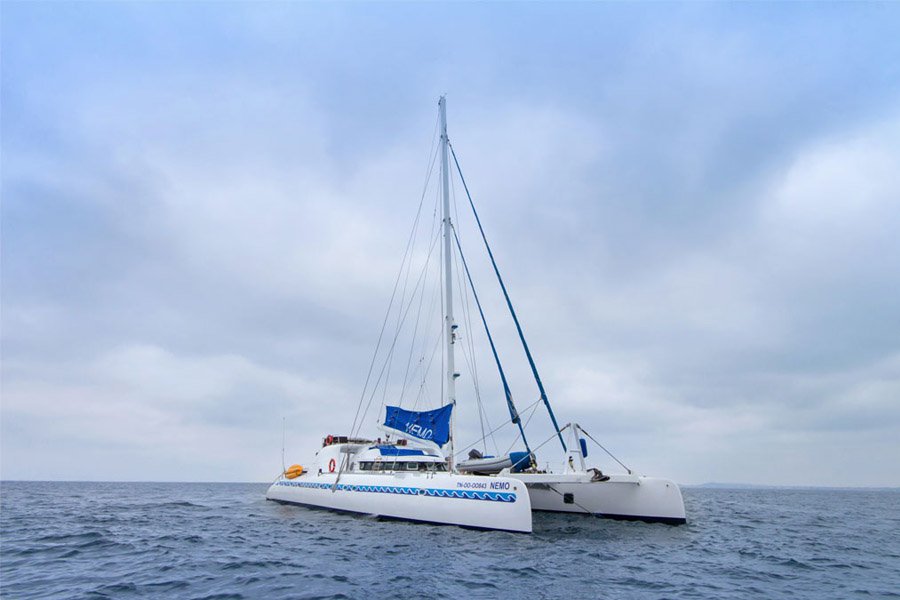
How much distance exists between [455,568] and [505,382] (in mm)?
10791

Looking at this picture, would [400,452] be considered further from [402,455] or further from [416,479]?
[416,479]

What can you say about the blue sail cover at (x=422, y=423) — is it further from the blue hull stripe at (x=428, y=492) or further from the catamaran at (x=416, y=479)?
the blue hull stripe at (x=428, y=492)

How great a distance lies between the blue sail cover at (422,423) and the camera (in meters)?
20.9

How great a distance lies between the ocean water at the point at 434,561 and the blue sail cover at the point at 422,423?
3.86m

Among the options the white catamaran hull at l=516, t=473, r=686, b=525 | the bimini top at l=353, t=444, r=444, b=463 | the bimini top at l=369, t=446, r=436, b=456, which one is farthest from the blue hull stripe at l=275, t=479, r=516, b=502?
the white catamaran hull at l=516, t=473, r=686, b=525

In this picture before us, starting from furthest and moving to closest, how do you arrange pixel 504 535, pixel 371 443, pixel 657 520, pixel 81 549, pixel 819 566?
pixel 371 443 < pixel 657 520 < pixel 504 535 < pixel 81 549 < pixel 819 566

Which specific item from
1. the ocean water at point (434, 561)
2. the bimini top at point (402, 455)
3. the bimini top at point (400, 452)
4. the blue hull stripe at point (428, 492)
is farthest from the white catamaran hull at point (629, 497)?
the bimini top at point (400, 452)

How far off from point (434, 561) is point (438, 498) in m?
4.97

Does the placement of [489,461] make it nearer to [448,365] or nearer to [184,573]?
[448,365]

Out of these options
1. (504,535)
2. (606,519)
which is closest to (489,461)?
(606,519)

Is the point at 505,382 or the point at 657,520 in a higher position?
the point at 505,382

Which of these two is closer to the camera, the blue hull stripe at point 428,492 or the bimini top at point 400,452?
the blue hull stripe at point 428,492

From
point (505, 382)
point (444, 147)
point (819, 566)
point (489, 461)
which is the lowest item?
point (819, 566)

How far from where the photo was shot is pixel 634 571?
11531 millimetres
